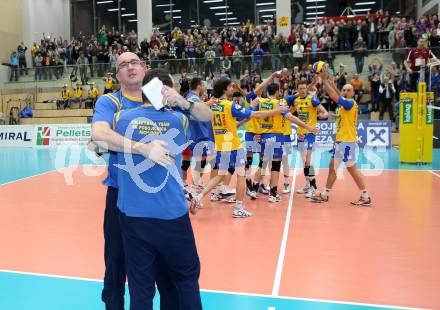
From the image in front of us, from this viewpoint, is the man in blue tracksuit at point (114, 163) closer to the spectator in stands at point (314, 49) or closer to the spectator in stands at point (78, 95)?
the spectator in stands at point (314, 49)

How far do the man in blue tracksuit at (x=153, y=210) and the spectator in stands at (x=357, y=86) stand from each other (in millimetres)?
17058

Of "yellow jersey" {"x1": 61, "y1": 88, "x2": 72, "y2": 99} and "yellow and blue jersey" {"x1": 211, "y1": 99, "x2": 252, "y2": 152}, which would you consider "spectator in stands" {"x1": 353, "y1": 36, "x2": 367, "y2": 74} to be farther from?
"yellow jersey" {"x1": 61, "y1": 88, "x2": 72, "y2": 99}

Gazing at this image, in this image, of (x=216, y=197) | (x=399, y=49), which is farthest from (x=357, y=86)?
(x=216, y=197)

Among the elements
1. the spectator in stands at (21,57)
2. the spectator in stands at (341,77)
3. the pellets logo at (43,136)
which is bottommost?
the pellets logo at (43,136)

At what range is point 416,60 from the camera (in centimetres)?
1698

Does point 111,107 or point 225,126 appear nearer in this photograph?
point 111,107

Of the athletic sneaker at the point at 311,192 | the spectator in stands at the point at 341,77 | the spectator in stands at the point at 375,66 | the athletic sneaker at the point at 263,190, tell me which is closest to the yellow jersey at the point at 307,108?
the athletic sneaker at the point at 311,192

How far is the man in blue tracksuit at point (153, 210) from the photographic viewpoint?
2658mm

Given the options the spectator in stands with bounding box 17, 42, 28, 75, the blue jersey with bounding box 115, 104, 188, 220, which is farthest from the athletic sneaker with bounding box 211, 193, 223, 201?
the spectator in stands with bounding box 17, 42, 28, 75

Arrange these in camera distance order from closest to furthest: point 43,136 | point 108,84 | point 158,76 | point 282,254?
point 158,76 → point 282,254 → point 43,136 → point 108,84

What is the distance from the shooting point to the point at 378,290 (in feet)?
14.1

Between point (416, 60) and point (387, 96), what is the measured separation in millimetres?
1773

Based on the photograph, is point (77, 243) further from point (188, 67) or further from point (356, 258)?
point (188, 67)

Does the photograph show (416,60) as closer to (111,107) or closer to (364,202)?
(364,202)
